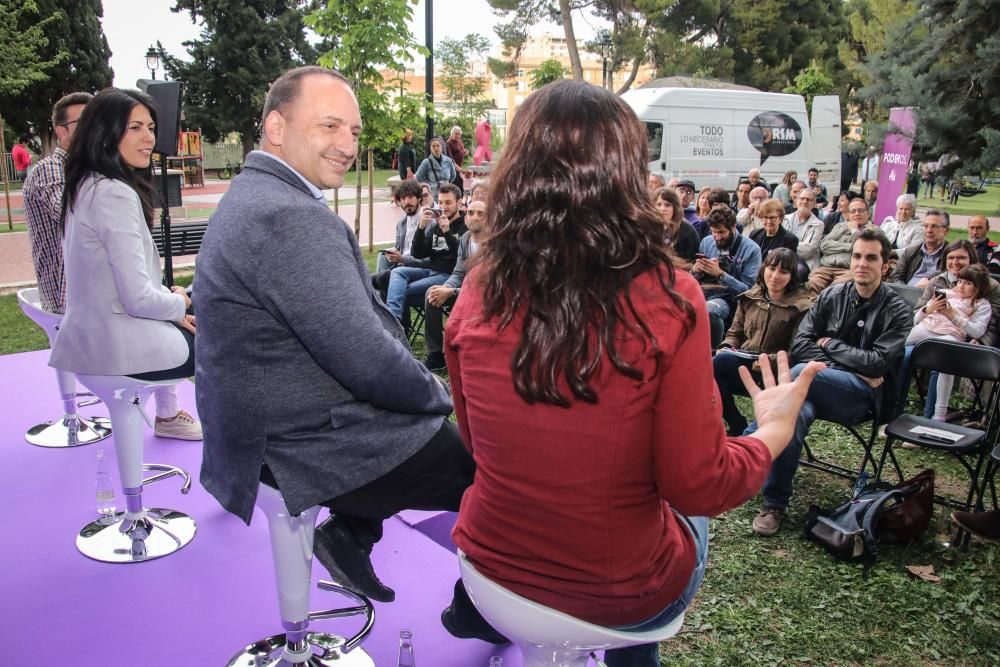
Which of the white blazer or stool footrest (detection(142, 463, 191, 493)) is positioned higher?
the white blazer

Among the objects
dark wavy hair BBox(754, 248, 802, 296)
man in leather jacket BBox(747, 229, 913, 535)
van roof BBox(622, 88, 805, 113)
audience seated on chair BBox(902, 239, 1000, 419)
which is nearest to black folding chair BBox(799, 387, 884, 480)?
man in leather jacket BBox(747, 229, 913, 535)

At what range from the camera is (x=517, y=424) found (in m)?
1.34

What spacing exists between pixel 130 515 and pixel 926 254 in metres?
6.09

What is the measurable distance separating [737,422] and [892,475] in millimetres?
882

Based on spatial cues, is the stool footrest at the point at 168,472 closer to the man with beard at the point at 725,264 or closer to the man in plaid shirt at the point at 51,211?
the man in plaid shirt at the point at 51,211

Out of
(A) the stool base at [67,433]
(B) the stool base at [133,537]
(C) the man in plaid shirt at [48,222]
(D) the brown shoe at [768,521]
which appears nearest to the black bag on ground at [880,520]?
(D) the brown shoe at [768,521]

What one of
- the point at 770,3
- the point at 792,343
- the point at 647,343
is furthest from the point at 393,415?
the point at 770,3

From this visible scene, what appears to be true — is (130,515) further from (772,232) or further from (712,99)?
(712,99)

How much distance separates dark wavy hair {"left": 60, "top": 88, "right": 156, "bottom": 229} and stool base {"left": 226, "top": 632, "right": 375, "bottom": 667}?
172cm

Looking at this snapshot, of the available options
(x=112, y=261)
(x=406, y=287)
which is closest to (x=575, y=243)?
(x=112, y=261)

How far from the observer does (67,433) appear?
4.20 m

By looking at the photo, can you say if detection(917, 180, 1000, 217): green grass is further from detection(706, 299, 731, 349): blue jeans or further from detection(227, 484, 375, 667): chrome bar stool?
detection(227, 484, 375, 667): chrome bar stool

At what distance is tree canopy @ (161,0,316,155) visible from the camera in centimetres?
3105

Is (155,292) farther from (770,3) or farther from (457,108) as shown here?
(457,108)
